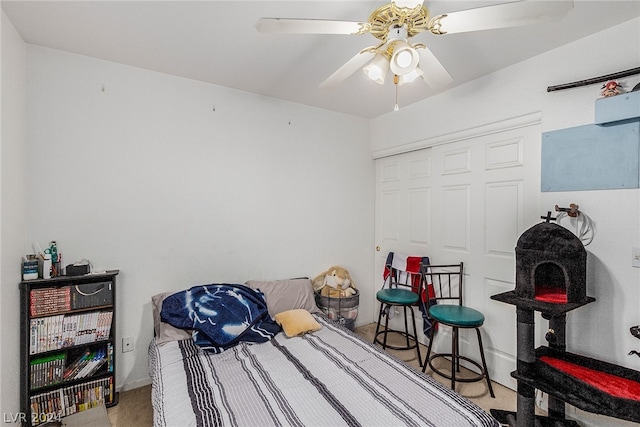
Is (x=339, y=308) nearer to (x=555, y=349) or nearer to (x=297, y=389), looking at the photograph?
(x=297, y=389)

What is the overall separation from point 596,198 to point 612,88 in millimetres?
686

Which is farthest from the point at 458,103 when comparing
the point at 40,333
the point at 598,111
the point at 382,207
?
the point at 40,333

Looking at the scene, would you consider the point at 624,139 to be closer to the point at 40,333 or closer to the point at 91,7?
the point at 91,7

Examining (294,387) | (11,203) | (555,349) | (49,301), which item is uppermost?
(11,203)

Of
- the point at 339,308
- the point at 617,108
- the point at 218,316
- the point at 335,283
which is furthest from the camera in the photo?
the point at 335,283

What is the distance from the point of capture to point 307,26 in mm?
1432

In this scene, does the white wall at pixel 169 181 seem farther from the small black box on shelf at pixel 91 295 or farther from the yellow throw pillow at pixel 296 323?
the yellow throw pillow at pixel 296 323

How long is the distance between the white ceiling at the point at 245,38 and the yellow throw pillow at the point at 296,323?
6.77ft

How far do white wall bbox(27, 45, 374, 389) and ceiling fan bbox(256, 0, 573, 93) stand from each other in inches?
64.9

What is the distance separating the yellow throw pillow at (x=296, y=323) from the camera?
2.49 m

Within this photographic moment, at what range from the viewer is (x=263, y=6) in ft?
5.77

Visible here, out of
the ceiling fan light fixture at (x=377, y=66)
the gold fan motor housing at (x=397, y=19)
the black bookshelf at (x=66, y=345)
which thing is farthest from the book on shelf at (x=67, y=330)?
the gold fan motor housing at (x=397, y=19)

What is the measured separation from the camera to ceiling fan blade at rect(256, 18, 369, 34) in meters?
1.39

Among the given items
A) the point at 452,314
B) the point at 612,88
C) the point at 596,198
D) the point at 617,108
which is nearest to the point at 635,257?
the point at 596,198
